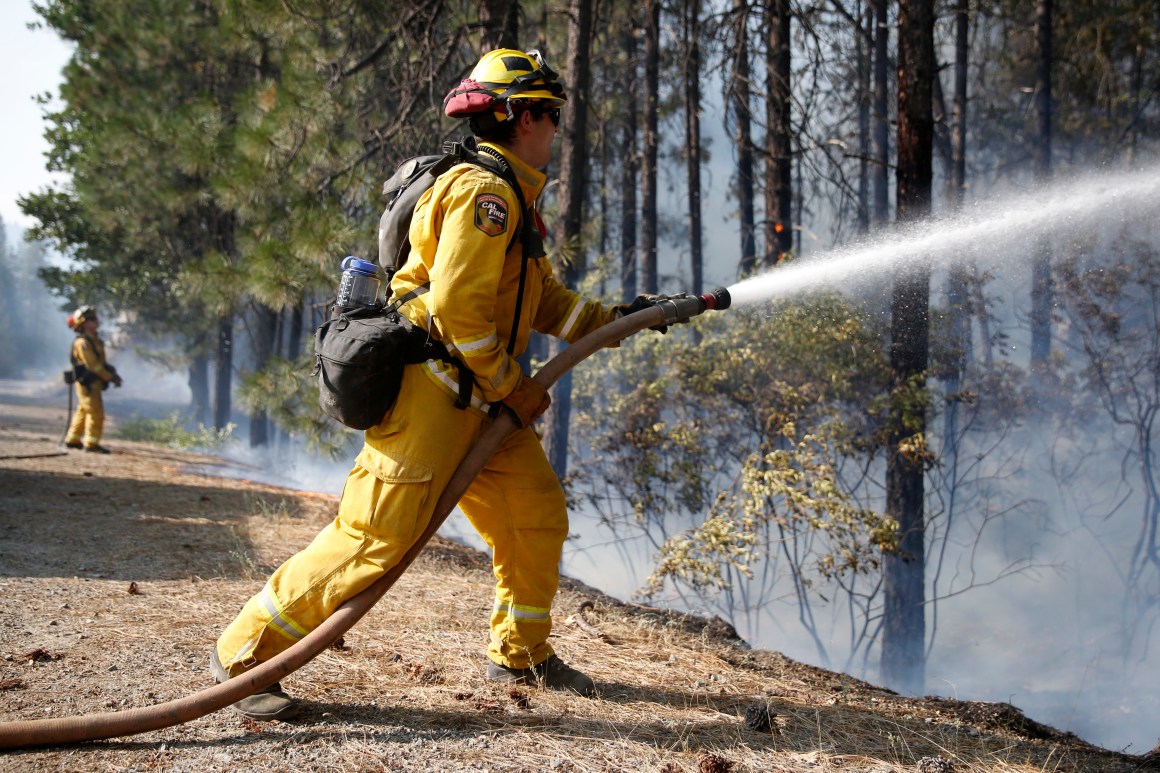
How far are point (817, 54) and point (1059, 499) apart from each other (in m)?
5.15

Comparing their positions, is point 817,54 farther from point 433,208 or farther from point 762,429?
point 433,208

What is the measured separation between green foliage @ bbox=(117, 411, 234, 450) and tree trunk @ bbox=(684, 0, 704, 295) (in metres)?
10.3

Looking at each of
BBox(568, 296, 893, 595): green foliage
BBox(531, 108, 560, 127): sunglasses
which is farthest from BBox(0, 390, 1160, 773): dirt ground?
BBox(531, 108, 560, 127): sunglasses

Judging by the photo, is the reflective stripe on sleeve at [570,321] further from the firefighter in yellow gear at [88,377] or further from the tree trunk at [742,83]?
the firefighter in yellow gear at [88,377]

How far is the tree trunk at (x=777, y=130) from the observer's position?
856 centimetres

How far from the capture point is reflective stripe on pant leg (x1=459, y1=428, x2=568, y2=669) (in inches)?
121

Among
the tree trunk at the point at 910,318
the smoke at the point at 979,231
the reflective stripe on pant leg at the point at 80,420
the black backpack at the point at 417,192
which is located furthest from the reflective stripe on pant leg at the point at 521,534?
the reflective stripe on pant leg at the point at 80,420

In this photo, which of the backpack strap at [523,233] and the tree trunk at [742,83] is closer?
the backpack strap at [523,233]

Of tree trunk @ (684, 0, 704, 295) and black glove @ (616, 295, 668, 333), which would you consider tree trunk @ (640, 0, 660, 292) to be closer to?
tree trunk @ (684, 0, 704, 295)

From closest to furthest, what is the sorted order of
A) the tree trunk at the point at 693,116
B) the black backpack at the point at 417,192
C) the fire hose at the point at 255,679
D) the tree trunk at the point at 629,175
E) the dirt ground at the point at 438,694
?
the fire hose at the point at 255,679
the dirt ground at the point at 438,694
the black backpack at the point at 417,192
the tree trunk at the point at 693,116
the tree trunk at the point at 629,175

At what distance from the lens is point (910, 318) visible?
22.7 ft

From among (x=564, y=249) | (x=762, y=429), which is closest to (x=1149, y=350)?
(x=762, y=429)

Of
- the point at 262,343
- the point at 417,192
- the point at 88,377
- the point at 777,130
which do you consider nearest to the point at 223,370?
the point at 262,343

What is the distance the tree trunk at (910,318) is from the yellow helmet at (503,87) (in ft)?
14.7
